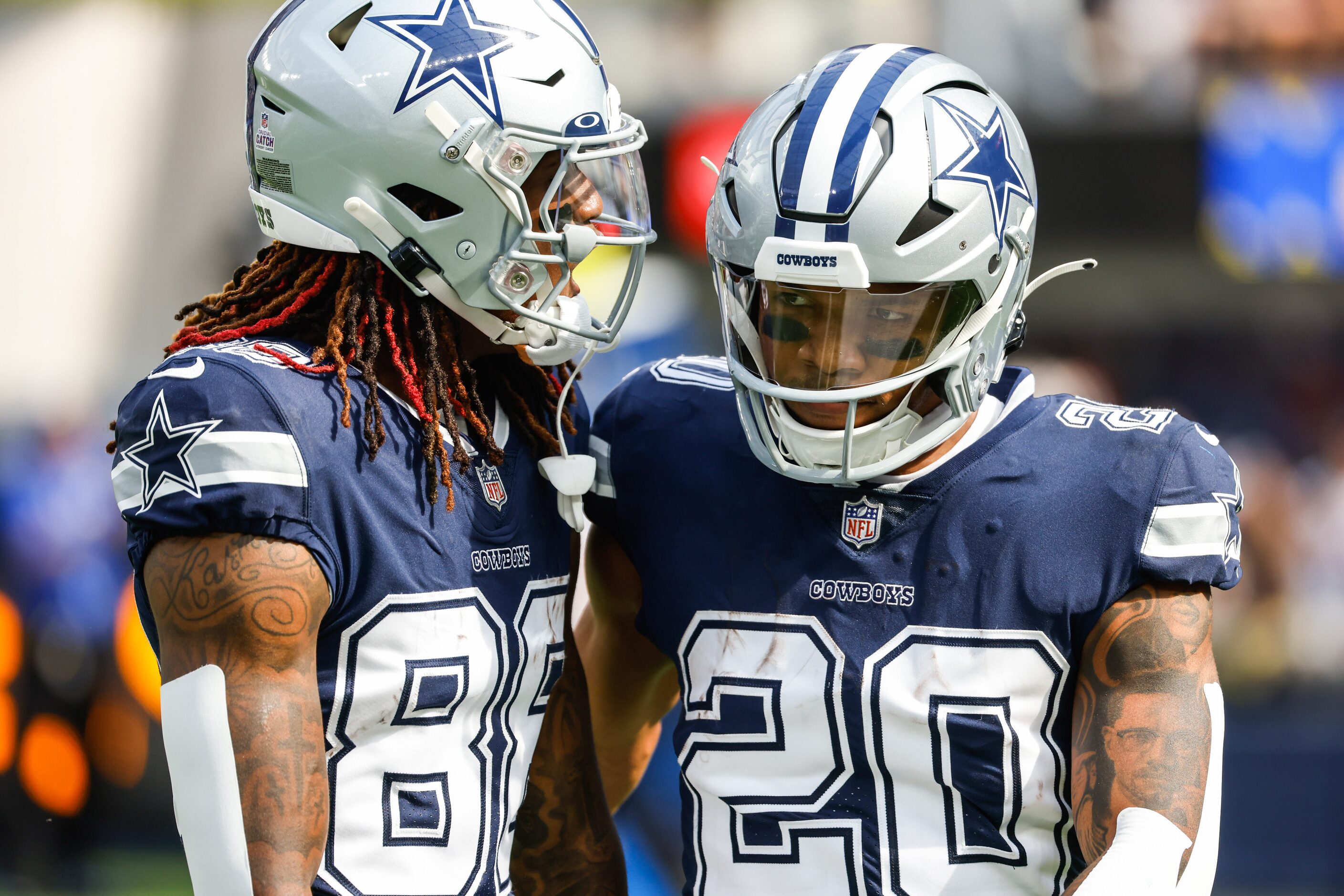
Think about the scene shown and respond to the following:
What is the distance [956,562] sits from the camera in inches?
97.7

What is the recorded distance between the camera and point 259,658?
2133mm

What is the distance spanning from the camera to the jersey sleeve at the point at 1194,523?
236 cm

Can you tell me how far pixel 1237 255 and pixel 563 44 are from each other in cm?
862

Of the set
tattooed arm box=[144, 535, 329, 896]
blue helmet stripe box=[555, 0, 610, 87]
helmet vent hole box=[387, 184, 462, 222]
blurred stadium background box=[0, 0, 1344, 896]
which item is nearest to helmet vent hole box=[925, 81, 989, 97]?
blue helmet stripe box=[555, 0, 610, 87]

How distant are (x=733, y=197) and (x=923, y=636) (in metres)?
0.79

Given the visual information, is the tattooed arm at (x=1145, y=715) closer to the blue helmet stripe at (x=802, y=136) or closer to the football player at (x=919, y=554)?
the football player at (x=919, y=554)

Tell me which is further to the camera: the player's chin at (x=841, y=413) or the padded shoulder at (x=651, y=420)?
the padded shoulder at (x=651, y=420)

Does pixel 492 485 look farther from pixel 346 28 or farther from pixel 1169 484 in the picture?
pixel 1169 484

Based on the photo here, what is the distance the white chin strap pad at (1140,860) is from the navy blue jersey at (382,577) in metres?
0.95

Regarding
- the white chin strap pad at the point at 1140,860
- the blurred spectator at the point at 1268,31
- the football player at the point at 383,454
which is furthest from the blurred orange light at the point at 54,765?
the blurred spectator at the point at 1268,31

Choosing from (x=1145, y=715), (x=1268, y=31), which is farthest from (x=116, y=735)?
(x=1268, y=31)

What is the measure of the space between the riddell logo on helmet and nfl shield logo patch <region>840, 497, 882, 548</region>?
42cm

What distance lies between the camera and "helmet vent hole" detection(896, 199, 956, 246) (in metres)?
2.41

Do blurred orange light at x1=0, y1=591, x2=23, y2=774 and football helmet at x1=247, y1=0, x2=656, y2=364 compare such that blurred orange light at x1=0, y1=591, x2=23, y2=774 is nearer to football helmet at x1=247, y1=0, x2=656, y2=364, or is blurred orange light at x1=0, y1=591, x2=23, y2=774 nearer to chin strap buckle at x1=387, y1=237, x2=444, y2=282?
football helmet at x1=247, y1=0, x2=656, y2=364
